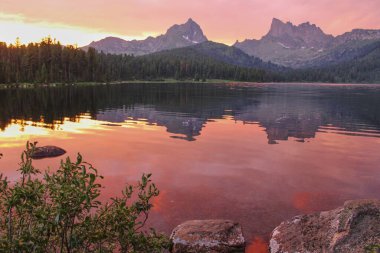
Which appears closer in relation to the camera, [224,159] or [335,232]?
[335,232]

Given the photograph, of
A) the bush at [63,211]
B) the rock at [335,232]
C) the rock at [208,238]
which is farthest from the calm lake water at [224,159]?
the bush at [63,211]

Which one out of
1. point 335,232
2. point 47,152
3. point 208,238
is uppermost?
point 335,232

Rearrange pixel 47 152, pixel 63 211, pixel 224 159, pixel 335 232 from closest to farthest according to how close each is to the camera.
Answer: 1. pixel 63 211
2. pixel 335 232
3. pixel 47 152
4. pixel 224 159

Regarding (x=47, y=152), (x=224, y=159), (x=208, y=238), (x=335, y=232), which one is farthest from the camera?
(x=224, y=159)

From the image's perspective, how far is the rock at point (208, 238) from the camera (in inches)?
622

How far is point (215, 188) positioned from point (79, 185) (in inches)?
701

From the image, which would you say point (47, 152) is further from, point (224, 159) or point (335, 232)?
point (335, 232)

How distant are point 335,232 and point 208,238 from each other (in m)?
5.62

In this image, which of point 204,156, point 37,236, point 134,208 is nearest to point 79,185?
point 37,236

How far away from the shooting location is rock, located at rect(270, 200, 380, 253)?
46.3ft

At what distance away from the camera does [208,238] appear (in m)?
16.0

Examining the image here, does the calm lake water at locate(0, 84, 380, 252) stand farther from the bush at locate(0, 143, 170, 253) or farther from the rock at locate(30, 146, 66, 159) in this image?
the bush at locate(0, 143, 170, 253)

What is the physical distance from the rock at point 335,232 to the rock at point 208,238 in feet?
5.87

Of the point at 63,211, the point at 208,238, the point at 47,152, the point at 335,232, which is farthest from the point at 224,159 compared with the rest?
the point at 63,211
